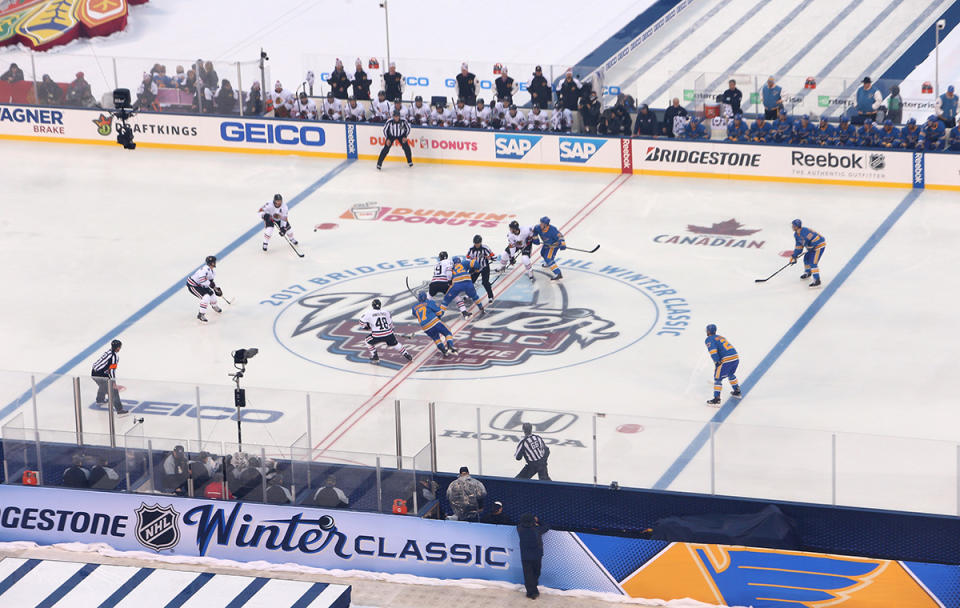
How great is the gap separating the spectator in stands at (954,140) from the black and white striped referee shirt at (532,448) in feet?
51.2

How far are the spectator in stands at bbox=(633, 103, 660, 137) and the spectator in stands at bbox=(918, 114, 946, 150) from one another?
516cm

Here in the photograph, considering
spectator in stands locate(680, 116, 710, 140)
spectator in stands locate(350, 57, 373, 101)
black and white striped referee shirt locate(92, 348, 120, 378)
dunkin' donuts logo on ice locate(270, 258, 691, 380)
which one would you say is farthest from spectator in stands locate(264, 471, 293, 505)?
spectator in stands locate(350, 57, 373, 101)

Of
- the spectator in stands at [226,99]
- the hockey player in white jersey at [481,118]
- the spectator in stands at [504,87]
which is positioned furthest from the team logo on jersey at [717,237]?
the spectator in stands at [226,99]

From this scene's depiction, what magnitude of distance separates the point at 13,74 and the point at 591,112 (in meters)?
12.9

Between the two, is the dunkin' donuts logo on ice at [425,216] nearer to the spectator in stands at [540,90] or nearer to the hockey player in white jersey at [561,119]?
the hockey player in white jersey at [561,119]

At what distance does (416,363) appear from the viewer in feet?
79.2

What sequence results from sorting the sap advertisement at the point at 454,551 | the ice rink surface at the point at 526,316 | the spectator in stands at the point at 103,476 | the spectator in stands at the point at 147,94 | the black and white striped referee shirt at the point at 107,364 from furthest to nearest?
the spectator in stands at the point at 147,94 → the black and white striped referee shirt at the point at 107,364 → the spectator in stands at the point at 103,476 → the ice rink surface at the point at 526,316 → the sap advertisement at the point at 454,551

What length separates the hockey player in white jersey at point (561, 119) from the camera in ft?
110

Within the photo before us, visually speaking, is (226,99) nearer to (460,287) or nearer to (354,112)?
(354,112)

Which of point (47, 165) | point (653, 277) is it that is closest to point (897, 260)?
point (653, 277)

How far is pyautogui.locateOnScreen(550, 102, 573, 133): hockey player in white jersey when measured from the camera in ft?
110

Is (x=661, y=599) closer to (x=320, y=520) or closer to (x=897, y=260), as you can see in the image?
(x=320, y=520)

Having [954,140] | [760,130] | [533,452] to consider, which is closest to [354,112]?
[760,130]

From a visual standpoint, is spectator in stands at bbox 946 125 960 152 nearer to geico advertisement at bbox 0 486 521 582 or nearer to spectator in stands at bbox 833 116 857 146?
spectator in stands at bbox 833 116 857 146
